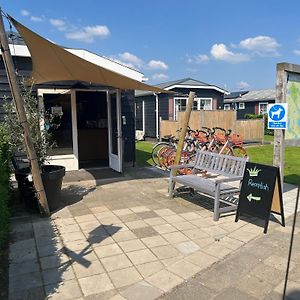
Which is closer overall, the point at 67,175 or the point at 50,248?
the point at 50,248

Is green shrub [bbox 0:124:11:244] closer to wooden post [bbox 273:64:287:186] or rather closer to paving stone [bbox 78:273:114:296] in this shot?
paving stone [bbox 78:273:114:296]

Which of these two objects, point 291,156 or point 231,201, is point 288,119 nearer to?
point 231,201

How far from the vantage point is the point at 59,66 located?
5.86 metres

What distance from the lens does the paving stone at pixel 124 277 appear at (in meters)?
3.04

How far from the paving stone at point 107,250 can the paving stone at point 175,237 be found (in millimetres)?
663

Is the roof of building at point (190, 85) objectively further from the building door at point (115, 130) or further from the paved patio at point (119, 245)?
the paved patio at point (119, 245)

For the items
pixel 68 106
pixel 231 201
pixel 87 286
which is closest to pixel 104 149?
pixel 68 106

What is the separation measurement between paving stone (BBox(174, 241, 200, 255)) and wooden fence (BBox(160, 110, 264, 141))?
456 inches

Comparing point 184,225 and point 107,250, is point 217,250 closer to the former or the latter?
point 184,225

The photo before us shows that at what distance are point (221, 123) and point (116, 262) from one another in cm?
1308

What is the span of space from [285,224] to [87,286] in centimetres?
301

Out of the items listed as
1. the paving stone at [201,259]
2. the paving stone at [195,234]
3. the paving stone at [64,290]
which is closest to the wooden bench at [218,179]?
the paving stone at [195,234]

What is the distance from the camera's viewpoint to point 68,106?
331 inches

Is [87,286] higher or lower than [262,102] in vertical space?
lower
